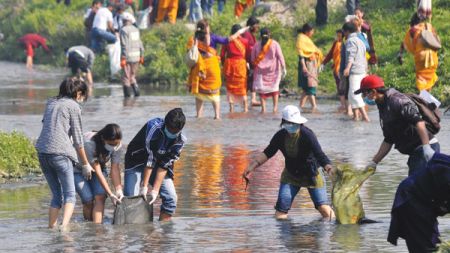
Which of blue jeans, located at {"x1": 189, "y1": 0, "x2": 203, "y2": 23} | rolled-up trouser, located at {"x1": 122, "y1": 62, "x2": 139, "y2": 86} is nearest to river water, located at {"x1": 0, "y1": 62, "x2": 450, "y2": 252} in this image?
rolled-up trouser, located at {"x1": 122, "y1": 62, "x2": 139, "y2": 86}

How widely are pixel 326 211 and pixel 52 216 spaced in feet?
8.53

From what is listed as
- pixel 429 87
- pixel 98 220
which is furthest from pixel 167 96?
pixel 98 220

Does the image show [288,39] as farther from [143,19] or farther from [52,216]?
[52,216]

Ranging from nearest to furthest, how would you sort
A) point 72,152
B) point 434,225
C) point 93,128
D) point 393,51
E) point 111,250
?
point 434,225
point 111,250
point 72,152
point 93,128
point 393,51

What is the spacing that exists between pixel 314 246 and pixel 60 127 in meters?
2.57

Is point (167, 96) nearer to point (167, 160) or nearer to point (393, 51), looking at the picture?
point (393, 51)

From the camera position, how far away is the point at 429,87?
75.9 feet

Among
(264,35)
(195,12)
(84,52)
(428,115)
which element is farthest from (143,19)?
(428,115)

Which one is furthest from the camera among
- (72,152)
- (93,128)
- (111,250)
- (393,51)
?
(393,51)

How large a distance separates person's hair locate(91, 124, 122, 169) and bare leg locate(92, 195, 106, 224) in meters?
0.32

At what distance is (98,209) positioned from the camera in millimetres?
13398

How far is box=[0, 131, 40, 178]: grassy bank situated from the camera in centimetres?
1653

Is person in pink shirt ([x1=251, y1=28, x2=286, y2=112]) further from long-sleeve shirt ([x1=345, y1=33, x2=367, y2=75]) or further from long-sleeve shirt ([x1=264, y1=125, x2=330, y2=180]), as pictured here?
long-sleeve shirt ([x1=264, y1=125, x2=330, y2=180])

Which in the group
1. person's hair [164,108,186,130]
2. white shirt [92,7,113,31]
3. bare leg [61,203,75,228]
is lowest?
bare leg [61,203,75,228]
